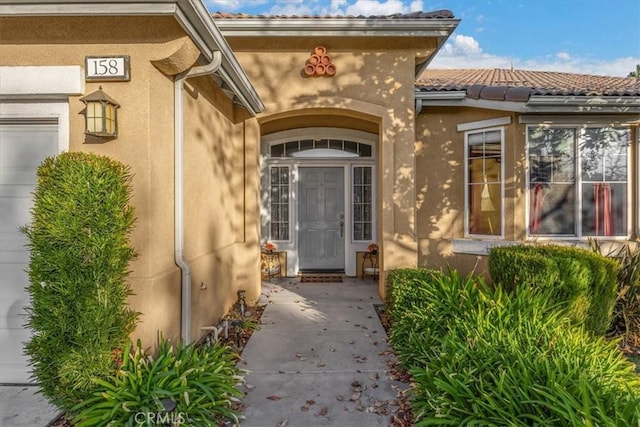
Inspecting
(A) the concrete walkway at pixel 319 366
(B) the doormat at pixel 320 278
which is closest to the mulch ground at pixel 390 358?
(A) the concrete walkway at pixel 319 366

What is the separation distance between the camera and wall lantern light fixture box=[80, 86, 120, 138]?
11.1 feet

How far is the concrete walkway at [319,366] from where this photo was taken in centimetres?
346

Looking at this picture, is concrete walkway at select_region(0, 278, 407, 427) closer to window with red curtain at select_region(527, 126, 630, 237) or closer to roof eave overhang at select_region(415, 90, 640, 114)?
window with red curtain at select_region(527, 126, 630, 237)

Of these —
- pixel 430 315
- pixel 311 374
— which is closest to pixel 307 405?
pixel 311 374

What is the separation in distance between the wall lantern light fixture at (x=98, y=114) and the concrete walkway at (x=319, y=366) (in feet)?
9.69

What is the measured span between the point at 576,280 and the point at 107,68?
5957 millimetres

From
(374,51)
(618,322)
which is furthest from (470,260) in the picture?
(374,51)

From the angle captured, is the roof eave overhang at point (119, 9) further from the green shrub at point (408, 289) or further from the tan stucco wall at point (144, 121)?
the green shrub at point (408, 289)

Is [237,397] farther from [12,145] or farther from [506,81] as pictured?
[506,81]

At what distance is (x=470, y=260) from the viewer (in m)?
7.52

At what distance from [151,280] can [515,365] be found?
3.36m

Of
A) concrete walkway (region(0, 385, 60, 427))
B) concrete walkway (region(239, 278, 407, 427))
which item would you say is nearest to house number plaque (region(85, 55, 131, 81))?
concrete walkway (region(0, 385, 60, 427))

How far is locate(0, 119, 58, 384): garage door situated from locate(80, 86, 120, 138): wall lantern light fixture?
2.21 feet

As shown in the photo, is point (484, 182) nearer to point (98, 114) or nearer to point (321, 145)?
point (321, 145)
